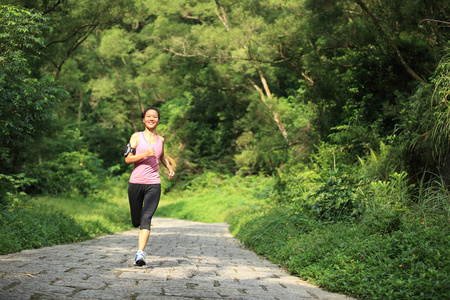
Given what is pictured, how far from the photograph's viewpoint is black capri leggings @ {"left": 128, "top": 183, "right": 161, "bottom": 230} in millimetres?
5422

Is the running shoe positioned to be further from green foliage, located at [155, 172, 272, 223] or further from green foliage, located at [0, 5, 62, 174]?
green foliage, located at [155, 172, 272, 223]

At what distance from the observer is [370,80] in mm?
12484

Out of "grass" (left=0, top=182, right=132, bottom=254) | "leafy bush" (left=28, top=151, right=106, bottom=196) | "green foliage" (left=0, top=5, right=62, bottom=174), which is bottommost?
"leafy bush" (left=28, top=151, right=106, bottom=196)

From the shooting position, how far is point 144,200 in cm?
556

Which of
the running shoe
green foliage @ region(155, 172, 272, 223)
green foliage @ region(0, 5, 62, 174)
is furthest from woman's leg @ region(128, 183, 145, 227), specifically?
green foliage @ region(155, 172, 272, 223)

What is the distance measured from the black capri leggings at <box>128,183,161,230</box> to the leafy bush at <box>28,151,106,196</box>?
12.8 m

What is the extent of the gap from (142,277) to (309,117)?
38.6 ft

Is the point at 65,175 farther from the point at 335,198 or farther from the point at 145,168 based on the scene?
the point at 145,168

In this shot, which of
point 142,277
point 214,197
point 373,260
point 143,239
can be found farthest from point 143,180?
point 214,197

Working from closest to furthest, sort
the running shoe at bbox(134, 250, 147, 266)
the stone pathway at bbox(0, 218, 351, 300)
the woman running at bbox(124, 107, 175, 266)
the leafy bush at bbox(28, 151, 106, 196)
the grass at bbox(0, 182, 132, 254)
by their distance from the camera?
the stone pathway at bbox(0, 218, 351, 300) → the running shoe at bbox(134, 250, 147, 266) → the woman running at bbox(124, 107, 175, 266) → the grass at bbox(0, 182, 132, 254) → the leafy bush at bbox(28, 151, 106, 196)

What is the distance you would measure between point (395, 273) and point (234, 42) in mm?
17945

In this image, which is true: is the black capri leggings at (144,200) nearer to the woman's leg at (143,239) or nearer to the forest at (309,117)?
the woman's leg at (143,239)

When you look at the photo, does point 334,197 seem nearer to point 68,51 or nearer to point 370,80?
point 370,80

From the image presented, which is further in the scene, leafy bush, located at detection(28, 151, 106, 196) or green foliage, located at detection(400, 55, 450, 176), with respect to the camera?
leafy bush, located at detection(28, 151, 106, 196)
